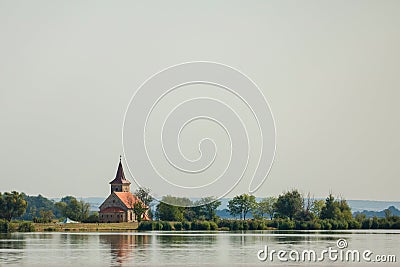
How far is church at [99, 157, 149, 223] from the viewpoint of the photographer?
107 m

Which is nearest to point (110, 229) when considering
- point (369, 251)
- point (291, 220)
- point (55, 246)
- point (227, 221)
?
point (227, 221)

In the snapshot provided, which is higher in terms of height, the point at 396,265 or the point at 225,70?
the point at 225,70

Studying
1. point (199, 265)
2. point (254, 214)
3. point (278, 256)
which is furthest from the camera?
point (254, 214)

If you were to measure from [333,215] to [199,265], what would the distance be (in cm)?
5058

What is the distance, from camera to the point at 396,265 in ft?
111

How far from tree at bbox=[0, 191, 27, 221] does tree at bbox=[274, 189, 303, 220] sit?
2680 cm

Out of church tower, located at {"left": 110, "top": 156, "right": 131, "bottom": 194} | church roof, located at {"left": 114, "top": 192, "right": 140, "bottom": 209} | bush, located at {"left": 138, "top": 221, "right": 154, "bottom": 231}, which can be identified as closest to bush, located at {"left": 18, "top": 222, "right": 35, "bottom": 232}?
bush, located at {"left": 138, "top": 221, "right": 154, "bottom": 231}

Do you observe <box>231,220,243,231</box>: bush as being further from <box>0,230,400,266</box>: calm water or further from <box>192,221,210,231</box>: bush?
<box>0,230,400,266</box>: calm water

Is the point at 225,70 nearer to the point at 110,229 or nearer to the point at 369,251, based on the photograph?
the point at 369,251

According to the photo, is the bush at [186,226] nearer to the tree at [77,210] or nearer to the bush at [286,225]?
the bush at [286,225]

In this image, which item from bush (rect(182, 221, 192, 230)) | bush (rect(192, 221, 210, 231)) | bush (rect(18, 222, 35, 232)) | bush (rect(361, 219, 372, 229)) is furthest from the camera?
bush (rect(192, 221, 210, 231))

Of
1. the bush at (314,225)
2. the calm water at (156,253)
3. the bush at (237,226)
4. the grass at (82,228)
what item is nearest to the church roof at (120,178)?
the grass at (82,228)

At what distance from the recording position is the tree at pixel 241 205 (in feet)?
345

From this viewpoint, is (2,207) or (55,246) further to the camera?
(2,207)
